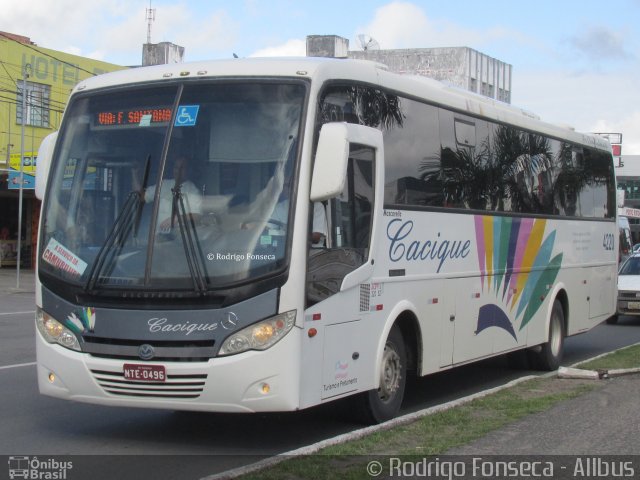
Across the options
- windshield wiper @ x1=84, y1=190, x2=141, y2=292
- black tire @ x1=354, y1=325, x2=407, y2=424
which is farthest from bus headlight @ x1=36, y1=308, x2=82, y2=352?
black tire @ x1=354, y1=325, x2=407, y2=424

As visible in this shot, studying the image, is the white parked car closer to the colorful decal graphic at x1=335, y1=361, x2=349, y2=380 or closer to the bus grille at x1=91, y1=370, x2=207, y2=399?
the colorful decal graphic at x1=335, y1=361, x2=349, y2=380

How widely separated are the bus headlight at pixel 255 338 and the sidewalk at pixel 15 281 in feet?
73.0

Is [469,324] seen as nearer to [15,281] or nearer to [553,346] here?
[553,346]

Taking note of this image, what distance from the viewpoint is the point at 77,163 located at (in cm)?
833

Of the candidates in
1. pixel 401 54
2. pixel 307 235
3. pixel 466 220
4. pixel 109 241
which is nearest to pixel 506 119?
pixel 466 220

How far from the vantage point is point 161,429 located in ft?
29.1

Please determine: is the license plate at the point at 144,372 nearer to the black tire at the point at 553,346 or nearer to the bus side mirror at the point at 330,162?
the bus side mirror at the point at 330,162

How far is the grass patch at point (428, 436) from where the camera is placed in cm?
662

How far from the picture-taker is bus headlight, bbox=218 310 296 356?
24.3 ft

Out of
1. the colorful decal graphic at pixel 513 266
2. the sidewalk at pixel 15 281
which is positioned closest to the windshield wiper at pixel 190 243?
the colorful decal graphic at pixel 513 266

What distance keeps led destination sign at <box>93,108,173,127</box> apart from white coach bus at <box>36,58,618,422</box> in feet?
0.06

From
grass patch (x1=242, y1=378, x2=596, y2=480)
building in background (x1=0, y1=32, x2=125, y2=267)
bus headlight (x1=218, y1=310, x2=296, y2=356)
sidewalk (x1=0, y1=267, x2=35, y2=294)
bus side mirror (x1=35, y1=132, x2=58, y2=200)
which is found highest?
building in background (x1=0, y1=32, x2=125, y2=267)

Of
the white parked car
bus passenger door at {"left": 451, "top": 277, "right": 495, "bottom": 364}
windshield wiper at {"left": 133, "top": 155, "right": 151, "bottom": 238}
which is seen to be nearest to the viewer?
windshield wiper at {"left": 133, "top": 155, "right": 151, "bottom": 238}

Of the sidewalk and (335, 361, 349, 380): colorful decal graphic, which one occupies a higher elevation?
(335, 361, 349, 380): colorful decal graphic
